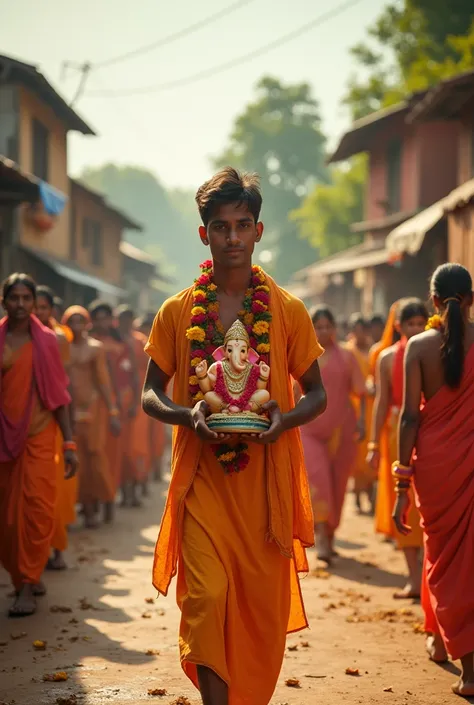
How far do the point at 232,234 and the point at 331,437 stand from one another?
6.07 m

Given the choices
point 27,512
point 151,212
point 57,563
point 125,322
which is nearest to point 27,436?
point 27,512

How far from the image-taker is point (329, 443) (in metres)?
11.1

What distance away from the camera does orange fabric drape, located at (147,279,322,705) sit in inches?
193

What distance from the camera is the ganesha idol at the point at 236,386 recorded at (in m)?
4.92

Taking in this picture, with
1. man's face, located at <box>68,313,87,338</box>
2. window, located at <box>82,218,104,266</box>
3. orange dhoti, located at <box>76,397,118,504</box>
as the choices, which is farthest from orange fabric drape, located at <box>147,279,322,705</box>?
window, located at <box>82,218,104,266</box>

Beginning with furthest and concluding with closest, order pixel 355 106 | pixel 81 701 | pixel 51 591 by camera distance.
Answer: pixel 355 106
pixel 51 591
pixel 81 701

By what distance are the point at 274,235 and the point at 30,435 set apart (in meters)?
66.8

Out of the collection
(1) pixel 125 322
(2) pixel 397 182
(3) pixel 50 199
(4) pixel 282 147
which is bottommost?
(1) pixel 125 322

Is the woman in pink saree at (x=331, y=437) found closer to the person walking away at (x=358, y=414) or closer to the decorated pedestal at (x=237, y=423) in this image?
the person walking away at (x=358, y=414)

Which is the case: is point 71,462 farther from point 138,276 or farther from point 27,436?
point 138,276

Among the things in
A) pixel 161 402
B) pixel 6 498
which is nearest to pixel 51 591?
pixel 6 498

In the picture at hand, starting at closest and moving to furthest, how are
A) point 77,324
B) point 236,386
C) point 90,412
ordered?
point 236,386
point 77,324
point 90,412

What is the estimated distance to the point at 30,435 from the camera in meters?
8.31

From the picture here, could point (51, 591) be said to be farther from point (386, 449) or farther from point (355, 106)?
point (355, 106)
